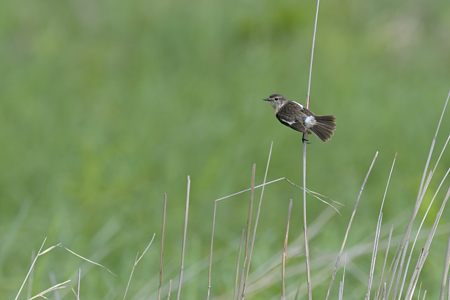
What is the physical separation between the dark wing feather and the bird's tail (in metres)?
0.04

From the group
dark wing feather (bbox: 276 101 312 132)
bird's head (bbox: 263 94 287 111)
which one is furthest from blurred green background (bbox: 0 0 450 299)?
dark wing feather (bbox: 276 101 312 132)

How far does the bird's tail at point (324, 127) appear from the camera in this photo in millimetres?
2791

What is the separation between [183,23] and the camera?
31.4ft

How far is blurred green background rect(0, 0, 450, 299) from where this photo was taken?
5.64 meters

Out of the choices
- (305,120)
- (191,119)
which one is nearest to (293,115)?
(305,120)

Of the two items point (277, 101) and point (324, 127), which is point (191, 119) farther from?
point (324, 127)

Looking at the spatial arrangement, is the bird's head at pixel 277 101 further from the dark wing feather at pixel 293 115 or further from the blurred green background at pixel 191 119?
the blurred green background at pixel 191 119

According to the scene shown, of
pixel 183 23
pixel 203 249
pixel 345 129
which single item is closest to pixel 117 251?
pixel 203 249

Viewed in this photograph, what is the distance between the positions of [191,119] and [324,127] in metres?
4.92

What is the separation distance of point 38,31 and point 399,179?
3.73 meters

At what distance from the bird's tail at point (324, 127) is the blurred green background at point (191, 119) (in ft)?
5.03

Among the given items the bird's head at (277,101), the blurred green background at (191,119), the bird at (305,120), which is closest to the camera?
the bird at (305,120)

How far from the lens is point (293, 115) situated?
2846 mm

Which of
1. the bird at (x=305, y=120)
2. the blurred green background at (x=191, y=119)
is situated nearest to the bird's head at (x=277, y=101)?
the bird at (x=305, y=120)
